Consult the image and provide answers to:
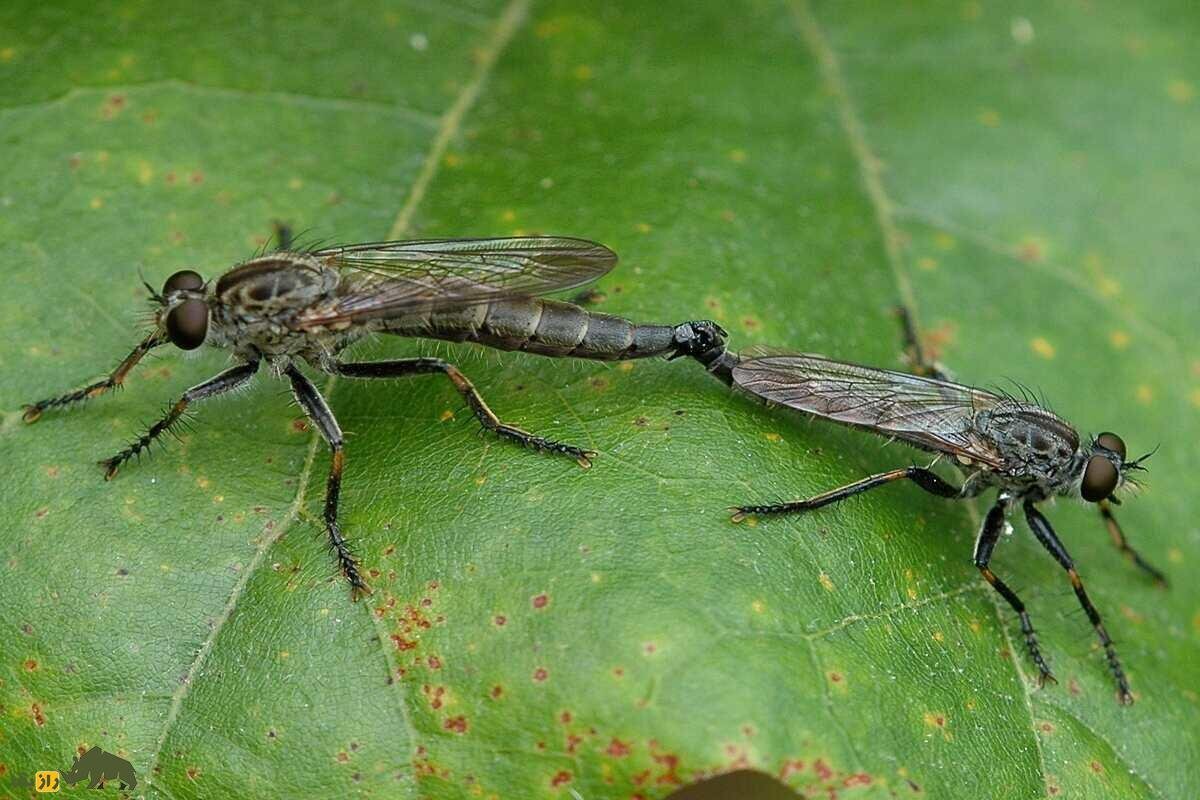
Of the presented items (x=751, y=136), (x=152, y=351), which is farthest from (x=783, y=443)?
(x=152, y=351)

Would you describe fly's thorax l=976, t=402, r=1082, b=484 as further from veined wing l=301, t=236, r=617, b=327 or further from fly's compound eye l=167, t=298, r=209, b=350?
fly's compound eye l=167, t=298, r=209, b=350

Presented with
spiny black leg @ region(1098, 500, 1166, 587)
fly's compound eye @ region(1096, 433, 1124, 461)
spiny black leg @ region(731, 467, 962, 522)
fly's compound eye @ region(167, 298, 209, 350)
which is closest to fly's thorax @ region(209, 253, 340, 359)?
fly's compound eye @ region(167, 298, 209, 350)

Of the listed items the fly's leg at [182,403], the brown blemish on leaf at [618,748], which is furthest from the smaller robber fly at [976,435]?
the fly's leg at [182,403]

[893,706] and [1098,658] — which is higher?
[893,706]

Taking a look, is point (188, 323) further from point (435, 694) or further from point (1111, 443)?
point (1111, 443)

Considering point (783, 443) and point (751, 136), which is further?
point (751, 136)

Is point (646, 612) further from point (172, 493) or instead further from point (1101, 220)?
point (1101, 220)

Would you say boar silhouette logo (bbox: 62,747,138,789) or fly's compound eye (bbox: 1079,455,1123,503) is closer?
boar silhouette logo (bbox: 62,747,138,789)

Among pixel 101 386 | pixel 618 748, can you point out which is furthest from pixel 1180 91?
pixel 101 386
